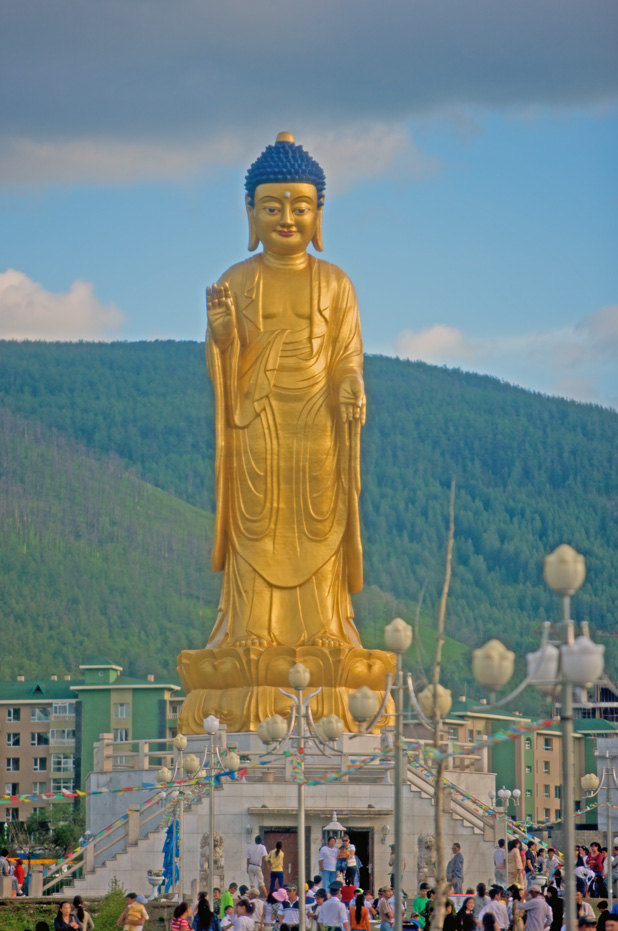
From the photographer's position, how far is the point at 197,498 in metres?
89.6

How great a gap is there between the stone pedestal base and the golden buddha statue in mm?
165

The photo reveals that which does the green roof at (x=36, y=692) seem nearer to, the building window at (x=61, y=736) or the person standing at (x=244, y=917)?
the building window at (x=61, y=736)

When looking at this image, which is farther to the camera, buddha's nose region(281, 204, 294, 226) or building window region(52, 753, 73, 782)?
building window region(52, 753, 73, 782)

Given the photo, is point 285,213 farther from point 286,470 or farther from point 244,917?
point 244,917

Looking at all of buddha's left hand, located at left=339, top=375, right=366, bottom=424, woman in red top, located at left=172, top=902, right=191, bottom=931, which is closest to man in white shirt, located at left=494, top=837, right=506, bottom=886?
buddha's left hand, located at left=339, top=375, right=366, bottom=424

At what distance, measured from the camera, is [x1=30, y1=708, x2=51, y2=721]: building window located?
54.4 m

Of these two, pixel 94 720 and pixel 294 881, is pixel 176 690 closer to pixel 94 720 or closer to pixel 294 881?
pixel 94 720

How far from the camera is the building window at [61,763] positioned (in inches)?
2119

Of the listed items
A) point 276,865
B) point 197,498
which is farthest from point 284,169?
point 197,498

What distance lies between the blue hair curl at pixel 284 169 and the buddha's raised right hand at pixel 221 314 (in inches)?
64.8

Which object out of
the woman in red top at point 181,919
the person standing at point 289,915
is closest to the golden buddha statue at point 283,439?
the person standing at point 289,915

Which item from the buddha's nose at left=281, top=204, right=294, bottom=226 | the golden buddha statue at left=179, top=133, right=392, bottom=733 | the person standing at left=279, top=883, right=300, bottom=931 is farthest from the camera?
the buddha's nose at left=281, top=204, right=294, bottom=226

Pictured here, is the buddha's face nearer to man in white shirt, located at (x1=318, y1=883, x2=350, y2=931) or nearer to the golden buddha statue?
the golden buddha statue

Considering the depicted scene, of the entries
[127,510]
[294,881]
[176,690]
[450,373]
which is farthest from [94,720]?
[450,373]
